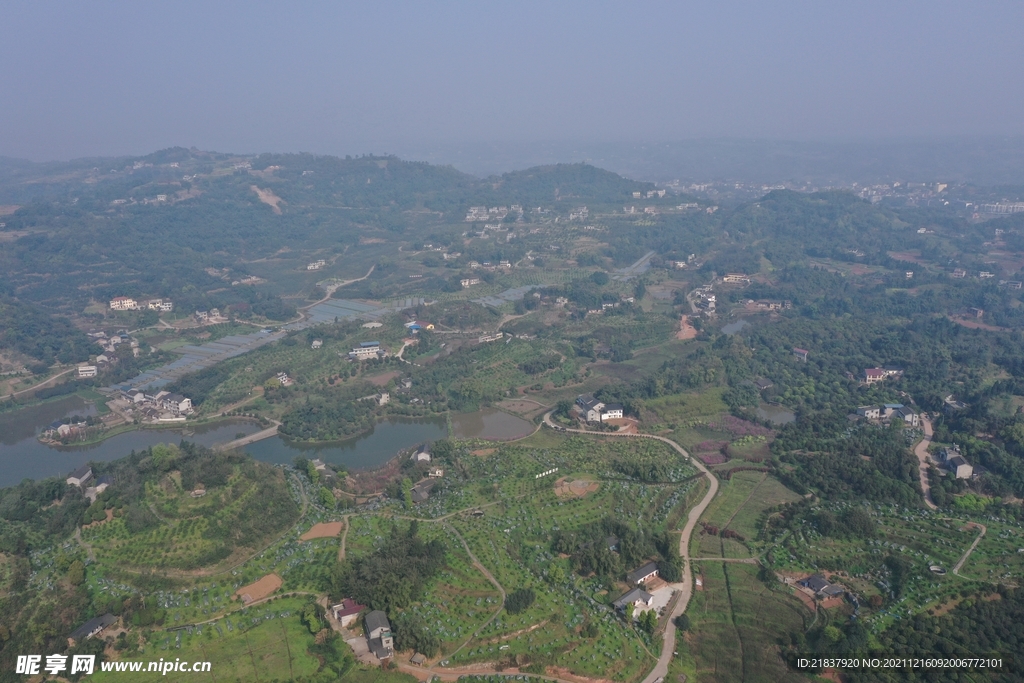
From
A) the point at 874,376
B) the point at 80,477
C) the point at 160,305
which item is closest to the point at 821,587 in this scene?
the point at 874,376

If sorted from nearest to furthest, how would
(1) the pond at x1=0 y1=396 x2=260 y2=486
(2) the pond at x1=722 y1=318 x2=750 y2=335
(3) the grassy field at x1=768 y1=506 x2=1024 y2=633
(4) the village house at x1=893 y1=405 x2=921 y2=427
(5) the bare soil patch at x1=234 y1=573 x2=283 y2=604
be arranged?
(3) the grassy field at x1=768 y1=506 x2=1024 y2=633
(5) the bare soil patch at x1=234 y1=573 x2=283 y2=604
(4) the village house at x1=893 y1=405 x2=921 y2=427
(1) the pond at x1=0 y1=396 x2=260 y2=486
(2) the pond at x1=722 y1=318 x2=750 y2=335

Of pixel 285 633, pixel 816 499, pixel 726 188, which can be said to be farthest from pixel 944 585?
pixel 726 188

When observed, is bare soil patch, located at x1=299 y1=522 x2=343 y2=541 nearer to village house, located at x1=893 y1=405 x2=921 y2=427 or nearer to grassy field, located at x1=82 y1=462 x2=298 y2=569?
grassy field, located at x1=82 y1=462 x2=298 y2=569

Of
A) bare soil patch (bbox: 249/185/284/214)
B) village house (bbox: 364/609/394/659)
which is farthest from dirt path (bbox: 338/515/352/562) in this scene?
bare soil patch (bbox: 249/185/284/214)

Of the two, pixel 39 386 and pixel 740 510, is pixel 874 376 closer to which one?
pixel 740 510

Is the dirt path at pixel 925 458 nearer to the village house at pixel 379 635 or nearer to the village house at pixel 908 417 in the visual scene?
the village house at pixel 908 417

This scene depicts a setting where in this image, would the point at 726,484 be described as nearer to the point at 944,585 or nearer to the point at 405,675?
the point at 944,585

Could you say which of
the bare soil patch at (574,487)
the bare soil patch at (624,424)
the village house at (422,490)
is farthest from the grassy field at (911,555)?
the village house at (422,490)
